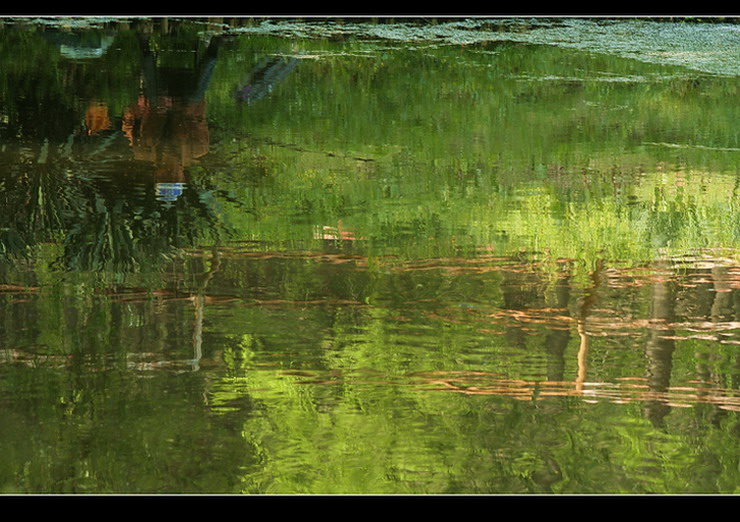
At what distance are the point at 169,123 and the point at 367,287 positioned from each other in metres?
2.39

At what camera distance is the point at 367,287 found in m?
3.55

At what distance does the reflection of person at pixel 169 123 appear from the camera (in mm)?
4816

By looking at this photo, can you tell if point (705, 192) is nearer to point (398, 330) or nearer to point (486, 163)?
point (486, 163)

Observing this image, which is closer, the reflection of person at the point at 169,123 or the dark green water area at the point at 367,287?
the dark green water area at the point at 367,287

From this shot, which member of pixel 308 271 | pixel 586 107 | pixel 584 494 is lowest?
pixel 584 494

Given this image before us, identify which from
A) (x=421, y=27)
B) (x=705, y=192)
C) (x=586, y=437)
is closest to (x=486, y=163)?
(x=705, y=192)

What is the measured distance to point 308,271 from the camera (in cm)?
364

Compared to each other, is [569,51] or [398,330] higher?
[569,51]

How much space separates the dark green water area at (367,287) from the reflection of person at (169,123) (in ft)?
0.08

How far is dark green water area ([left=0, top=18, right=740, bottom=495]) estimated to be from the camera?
2588 millimetres

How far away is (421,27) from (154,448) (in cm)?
737

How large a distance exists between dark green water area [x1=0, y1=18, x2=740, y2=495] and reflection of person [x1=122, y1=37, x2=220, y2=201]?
0.08 feet

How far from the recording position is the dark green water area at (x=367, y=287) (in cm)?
259

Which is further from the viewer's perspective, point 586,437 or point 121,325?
point 121,325
